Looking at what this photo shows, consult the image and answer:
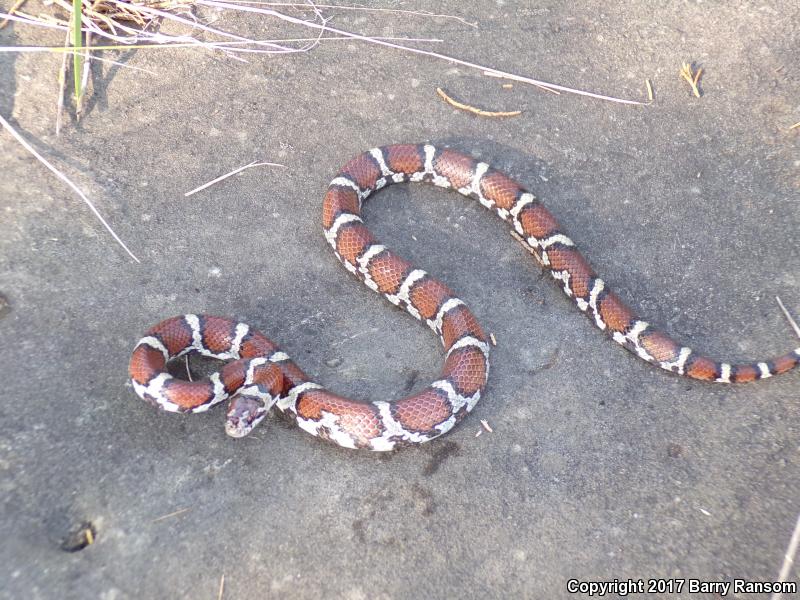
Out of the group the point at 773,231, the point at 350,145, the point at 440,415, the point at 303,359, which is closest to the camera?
the point at 440,415

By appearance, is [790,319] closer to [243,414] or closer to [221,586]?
[243,414]

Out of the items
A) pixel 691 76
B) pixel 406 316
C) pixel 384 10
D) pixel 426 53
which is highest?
pixel 691 76

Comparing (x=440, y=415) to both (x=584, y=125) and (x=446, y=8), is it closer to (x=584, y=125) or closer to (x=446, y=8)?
(x=584, y=125)

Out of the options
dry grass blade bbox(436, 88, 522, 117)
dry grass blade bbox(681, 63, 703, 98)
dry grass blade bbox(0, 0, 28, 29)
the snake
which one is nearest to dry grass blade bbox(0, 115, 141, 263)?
the snake

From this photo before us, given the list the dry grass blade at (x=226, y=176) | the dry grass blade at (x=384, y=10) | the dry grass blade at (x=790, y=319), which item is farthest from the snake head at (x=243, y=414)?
the dry grass blade at (x=384, y=10)

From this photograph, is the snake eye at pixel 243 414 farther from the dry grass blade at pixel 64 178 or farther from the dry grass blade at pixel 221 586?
the dry grass blade at pixel 64 178

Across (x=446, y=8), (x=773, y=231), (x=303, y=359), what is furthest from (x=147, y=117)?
(x=773, y=231)

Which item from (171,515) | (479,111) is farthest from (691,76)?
(171,515)
